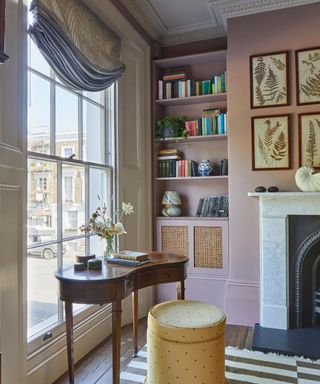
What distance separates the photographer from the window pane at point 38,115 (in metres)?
2.07

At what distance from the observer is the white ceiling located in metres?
3.01

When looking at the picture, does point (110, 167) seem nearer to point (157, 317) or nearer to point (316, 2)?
point (157, 317)

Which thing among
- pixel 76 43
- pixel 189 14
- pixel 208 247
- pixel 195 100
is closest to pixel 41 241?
pixel 76 43

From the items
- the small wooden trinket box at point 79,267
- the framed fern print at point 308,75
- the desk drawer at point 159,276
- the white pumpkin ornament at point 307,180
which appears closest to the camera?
the small wooden trinket box at point 79,267

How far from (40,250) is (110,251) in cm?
46

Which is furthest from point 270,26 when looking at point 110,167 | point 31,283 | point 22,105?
point 31,283

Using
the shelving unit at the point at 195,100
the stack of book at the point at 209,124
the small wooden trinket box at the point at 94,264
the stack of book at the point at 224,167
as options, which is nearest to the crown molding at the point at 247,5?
the shelving unit at the point at 195,100

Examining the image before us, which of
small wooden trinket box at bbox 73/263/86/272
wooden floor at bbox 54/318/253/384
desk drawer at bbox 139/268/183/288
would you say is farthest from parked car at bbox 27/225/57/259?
wooden floor at bbox 54/318/253/384

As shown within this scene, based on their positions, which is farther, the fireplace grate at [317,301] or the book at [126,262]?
the fireplace grate at [317,301]

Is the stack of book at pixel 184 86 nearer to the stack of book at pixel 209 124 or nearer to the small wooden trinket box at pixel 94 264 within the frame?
the stack of book at pixel 209 124

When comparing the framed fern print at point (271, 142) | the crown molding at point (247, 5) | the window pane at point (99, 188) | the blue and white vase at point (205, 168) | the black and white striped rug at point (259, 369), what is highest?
the crown molding at point (247, 5)

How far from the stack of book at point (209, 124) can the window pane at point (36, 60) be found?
1719 mm

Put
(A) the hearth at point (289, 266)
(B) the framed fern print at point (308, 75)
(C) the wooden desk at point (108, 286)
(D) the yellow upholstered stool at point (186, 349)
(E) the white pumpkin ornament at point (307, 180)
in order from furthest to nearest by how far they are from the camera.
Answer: (B) the framed fern print at point (308, 75) < (A) the hearth at point (289, 266) < (E) the white pumpkin ornament at point (307, 180) < (C) the wooden desk at point (108, 286) < (D) the yellow upholstered stool at point (186, 349)

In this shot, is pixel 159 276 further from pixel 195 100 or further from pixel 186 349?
pixel 195 100
